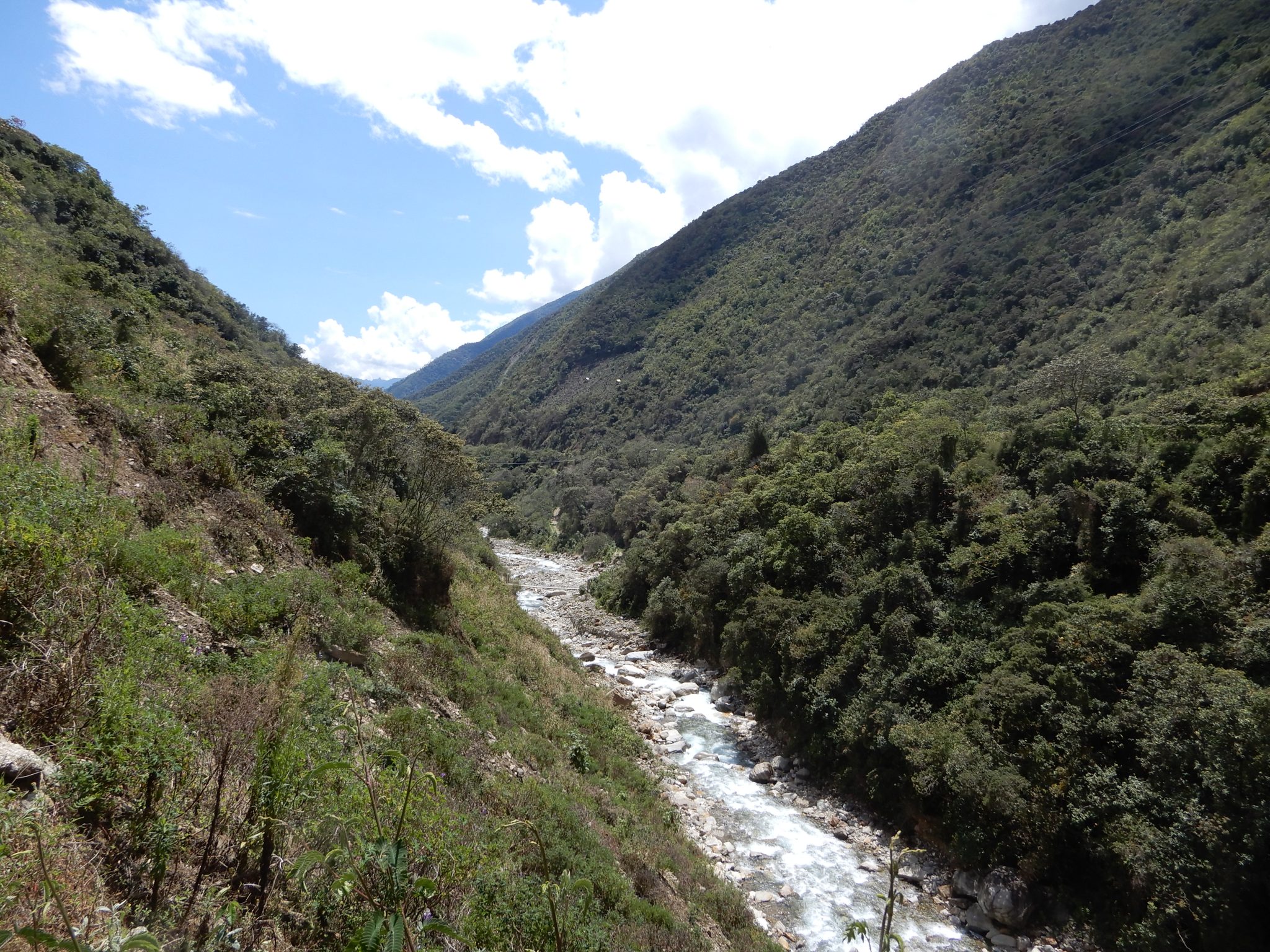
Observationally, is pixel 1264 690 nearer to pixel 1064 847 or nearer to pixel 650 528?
pixel 1064 847

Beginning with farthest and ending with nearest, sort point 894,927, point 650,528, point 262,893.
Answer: point 650,528 < point 894,927 < point 262,893

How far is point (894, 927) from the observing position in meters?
11.4

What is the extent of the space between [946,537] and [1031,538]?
2649mm

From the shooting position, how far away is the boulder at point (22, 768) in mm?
3227

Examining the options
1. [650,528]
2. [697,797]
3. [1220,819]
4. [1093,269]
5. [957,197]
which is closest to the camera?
[1220,819]

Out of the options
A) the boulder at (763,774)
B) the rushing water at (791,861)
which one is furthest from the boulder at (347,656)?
the boulder at (763,774)

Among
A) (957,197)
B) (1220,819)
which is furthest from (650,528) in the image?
(957,197)

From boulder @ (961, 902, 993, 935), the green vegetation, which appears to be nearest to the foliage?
the green vegetation

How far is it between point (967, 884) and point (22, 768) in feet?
46.7

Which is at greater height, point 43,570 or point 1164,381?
point 43,570

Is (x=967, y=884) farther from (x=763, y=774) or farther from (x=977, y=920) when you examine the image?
(x=763, y=774)

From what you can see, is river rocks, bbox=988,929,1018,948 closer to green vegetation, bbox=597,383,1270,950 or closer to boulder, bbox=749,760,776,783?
green vegetation, bbox=597,383,1270,950

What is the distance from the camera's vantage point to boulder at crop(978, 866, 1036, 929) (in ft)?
34.8

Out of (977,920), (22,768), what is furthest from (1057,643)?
(22,768)
